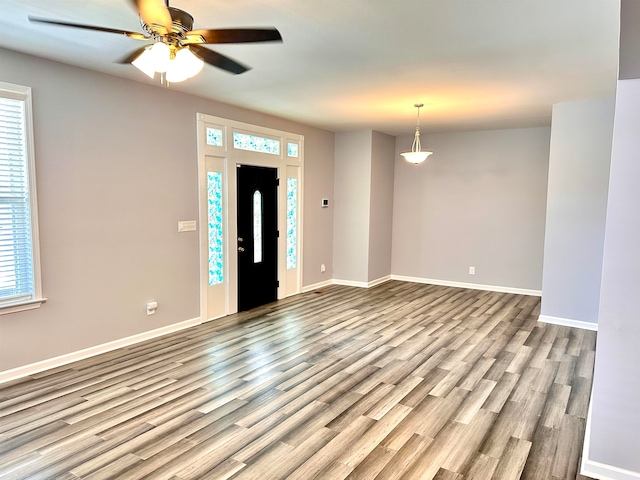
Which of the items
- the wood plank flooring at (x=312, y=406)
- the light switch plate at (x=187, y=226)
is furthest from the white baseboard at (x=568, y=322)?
the light switch plate at (x=187, y=226)

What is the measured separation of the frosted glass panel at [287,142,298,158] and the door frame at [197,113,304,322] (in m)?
0.04

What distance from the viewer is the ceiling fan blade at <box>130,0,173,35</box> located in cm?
185

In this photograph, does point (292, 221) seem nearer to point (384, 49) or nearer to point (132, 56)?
point (384, 49)

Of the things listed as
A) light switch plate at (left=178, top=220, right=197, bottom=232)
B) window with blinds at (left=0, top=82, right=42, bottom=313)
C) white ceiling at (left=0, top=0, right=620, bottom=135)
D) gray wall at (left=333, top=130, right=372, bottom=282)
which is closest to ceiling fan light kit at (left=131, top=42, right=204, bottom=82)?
white ceiling at (left=0, top=0, right=620, bottom=135)

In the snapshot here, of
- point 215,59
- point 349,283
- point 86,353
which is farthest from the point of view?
point 349,283

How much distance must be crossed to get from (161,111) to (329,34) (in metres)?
2.44

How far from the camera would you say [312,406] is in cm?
314

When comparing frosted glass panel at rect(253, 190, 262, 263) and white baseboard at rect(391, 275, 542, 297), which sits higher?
frosted glass panel at rect(253, 190, 262, 263)

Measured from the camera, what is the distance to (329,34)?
116 inches

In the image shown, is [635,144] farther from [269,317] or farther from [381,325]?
[269,317]

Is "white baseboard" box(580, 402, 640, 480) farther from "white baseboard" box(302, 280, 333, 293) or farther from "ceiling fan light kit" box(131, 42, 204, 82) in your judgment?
"white baseboard" box(302, 280, 333, 293)

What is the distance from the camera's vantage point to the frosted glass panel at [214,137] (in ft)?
16.9

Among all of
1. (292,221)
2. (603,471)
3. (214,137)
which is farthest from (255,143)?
(603,471)

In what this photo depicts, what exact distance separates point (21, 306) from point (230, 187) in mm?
2665
